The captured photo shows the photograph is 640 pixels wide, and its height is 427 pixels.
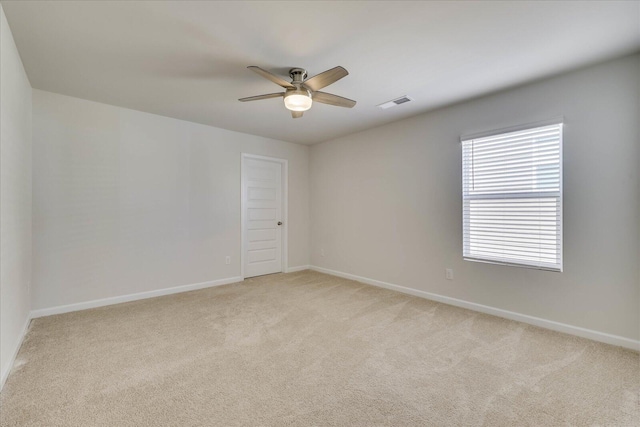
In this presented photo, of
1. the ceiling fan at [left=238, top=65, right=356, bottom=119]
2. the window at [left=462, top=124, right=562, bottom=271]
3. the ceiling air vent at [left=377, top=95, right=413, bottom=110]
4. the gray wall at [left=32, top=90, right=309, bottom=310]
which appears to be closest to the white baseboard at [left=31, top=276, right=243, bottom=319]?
the gray wall at [left=32, top=90, right=309, bottom=310]

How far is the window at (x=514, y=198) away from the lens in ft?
9.08

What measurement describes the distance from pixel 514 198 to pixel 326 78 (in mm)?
2374

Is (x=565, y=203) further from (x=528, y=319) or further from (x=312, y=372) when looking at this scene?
(x=312, y=372)

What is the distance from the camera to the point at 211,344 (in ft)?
8.22

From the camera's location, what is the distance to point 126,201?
3684 mm

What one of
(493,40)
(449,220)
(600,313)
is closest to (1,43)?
(493,40)

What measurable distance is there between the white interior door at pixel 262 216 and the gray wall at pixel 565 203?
1.17 meters

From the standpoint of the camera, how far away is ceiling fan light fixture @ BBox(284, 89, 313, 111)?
2.43 metres

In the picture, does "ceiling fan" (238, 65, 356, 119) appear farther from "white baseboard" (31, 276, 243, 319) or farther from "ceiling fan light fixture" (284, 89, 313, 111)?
"white baseboard" (31, 276, 243, 319)

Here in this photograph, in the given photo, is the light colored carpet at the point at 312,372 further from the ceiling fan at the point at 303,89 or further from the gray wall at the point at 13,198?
the ceiling fan at the point at 303,89

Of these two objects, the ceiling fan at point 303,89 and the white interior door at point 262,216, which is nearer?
the ceiling fan at point 303,89

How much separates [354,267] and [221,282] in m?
2.21

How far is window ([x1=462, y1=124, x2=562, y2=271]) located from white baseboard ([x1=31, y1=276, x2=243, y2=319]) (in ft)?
12.1

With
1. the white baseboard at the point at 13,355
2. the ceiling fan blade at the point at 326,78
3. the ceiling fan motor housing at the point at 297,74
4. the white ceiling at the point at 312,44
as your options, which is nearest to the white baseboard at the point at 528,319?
the white ceiling at the point at 312,44
